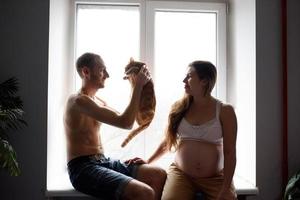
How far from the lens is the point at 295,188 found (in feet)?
5.95

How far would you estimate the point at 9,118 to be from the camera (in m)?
1.55

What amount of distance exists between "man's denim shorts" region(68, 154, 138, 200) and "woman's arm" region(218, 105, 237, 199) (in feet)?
1.65

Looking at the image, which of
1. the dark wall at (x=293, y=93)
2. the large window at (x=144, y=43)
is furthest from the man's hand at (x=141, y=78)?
the dark wall at (x=293, y=93)

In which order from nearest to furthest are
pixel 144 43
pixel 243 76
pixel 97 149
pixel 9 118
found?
pixel 9 118 → pixel 97 149 → pixel 243 76 → pixel 144 43

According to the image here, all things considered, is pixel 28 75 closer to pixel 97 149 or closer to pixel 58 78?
pixel 58 78

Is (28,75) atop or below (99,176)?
atop

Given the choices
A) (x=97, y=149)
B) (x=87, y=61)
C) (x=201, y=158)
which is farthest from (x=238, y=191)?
(x=87, y=61)

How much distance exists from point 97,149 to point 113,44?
81cm

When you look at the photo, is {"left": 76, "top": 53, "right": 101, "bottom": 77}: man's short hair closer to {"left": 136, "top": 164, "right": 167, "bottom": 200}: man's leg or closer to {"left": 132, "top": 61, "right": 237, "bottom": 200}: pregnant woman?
{"left": 132, "top": 61, "right": 237, "bottom": 200}: pregnant woman

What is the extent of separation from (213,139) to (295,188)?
54 centimetres

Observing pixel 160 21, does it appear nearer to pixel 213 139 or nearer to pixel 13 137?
pixel 213 139

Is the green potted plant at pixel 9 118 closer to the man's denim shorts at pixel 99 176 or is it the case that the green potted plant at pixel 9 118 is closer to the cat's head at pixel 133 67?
the man's denim shorts at pixel 99 176

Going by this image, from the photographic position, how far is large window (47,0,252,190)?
2.30 meters

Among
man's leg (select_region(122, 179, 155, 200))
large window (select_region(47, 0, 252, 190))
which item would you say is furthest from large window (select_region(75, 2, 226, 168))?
man's leg (select_region(122, 179, 155, 200))
